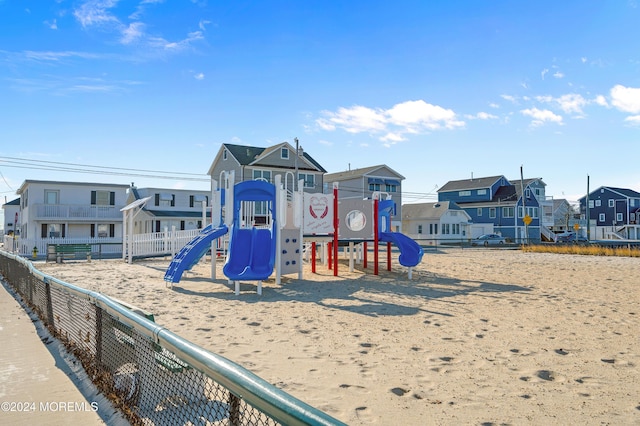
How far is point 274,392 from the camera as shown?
182cm

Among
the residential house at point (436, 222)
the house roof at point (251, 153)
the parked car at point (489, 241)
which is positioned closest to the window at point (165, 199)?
the house roof at point (251, 153)

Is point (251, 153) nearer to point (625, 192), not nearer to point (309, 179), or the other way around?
point (309, 179)

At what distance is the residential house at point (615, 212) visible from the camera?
6675 centimetres

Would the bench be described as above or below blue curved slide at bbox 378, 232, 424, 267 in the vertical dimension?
below

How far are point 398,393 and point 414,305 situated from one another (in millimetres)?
5484

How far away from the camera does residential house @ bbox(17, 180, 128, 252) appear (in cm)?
3431

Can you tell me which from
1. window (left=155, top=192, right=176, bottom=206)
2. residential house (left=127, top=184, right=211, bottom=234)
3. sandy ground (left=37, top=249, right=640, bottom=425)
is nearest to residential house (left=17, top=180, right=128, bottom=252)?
residential house (left=127, top=184, right=211, bottom=234)

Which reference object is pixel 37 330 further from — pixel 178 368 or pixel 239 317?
pixel 178 368

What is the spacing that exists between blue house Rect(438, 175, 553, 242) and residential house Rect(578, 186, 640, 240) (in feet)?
40.9

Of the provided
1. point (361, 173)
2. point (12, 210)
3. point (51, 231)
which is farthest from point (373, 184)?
point (12, 210)

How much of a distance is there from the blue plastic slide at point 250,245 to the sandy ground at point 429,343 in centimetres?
63

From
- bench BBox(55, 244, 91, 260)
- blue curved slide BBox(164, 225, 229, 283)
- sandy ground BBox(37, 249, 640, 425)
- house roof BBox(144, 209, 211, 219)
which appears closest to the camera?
sandy ground BBox(37, 249, 640, 425)

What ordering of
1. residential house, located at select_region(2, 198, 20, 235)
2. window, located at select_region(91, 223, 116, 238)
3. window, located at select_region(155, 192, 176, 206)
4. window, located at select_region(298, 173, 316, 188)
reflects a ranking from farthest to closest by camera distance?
1. residential house, located at select_region(2, 198, 20, 235)
2. window, located at select_region(298, 173, 316, 188)
3. window, located at select_region(155, 192, 176, 206)
4. window, located at select_region(91, 223, 116, 238)

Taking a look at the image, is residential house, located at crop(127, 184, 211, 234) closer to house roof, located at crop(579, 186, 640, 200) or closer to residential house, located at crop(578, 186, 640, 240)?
residential house, located at crop(578, 186, 640, 240)
